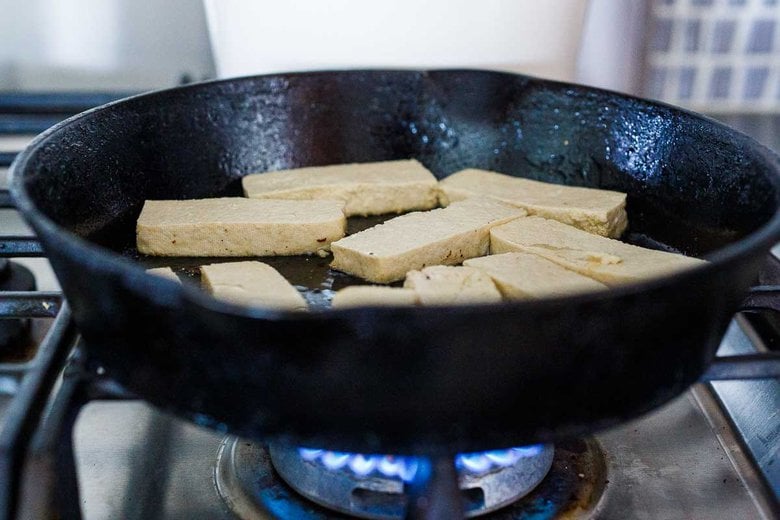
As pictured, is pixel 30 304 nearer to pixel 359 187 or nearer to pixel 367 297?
pixel 367 297

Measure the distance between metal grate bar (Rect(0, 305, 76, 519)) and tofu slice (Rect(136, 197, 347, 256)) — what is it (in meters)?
0.30

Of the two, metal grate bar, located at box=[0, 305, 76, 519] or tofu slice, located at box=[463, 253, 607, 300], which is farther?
tofu slice, located at box=[463, 253, 607, 300]

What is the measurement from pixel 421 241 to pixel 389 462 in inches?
14.5

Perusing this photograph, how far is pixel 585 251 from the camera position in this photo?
1.08 m

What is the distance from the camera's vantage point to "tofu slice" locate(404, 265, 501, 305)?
926 millimetres

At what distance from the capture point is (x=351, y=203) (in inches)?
51.6

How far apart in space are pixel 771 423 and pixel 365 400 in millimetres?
633

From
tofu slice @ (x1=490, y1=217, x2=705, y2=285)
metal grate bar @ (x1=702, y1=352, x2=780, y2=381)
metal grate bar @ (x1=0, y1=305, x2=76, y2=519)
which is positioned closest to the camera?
metal grate bar @ (x1=0, y1=305, x2=76, y2=519)

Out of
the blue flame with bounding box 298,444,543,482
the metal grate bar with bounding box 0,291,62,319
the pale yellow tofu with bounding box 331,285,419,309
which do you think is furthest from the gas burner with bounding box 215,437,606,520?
the metal grate bar with bounding box 0,291,62,319

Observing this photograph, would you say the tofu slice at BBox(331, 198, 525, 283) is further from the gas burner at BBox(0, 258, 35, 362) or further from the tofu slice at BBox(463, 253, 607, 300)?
the gas burner at BBox(0, 258, 35, 362)

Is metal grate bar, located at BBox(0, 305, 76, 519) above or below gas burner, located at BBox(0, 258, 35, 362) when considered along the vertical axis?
above

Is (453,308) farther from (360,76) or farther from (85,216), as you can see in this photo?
(360,76)

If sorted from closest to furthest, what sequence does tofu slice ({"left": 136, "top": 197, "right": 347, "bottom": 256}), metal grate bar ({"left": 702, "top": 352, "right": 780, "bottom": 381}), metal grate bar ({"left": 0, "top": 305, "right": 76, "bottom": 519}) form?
metal grate bar ({"left": 0, "top": 305, "right": 76, "bottom": 519})
metal grate bar ({"left": 702, "top": 352, "right": 780, "bottom": 381})
tofu slice ({"left": 136, "top": 197, "right": 347, "bottom": 256})

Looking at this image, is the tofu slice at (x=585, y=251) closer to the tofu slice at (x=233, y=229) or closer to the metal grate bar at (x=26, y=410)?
the tofu slice at (x=233, y=229)
